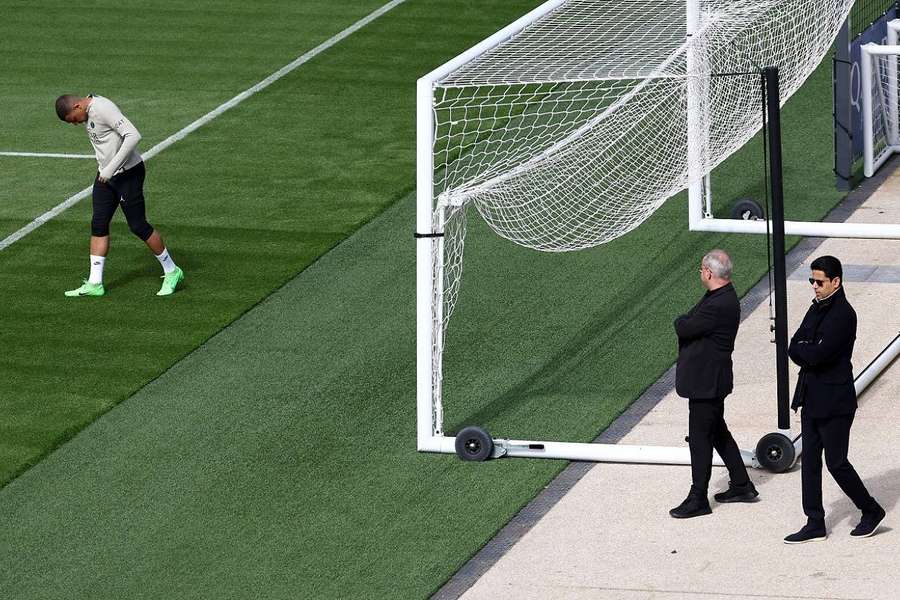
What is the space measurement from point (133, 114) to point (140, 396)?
8.46 metres

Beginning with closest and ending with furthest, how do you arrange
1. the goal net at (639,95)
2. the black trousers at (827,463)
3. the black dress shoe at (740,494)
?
1. the black trousers at (827,463)
2. the black dress shoe at (740,494)
3. the goal net at (639,95)

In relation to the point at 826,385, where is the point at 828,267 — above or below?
above

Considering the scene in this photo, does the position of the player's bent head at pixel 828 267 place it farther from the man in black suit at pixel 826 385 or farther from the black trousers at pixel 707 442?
the black trousers at pixel 707 442

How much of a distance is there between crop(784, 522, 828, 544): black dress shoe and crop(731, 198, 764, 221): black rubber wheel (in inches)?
239

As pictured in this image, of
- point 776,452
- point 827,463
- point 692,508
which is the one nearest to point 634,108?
point 776,452

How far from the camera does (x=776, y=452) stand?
1078 centimetres

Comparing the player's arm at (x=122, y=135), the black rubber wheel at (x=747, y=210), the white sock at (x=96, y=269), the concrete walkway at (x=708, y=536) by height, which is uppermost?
the player's arm at (x=122, y=135)

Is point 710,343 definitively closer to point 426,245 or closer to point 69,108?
point 426,245

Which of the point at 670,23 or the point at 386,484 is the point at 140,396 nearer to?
the point at 386,484

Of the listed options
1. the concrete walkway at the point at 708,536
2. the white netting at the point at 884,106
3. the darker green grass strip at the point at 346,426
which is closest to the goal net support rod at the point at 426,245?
the darker green grass strip at the point at 346,426

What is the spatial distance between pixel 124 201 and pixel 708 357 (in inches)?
244

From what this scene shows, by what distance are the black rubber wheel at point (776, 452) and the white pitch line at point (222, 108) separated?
27.5 feet

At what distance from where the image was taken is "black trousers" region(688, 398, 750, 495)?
1006 centimetres

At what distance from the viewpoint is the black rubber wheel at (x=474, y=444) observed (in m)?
11.1
